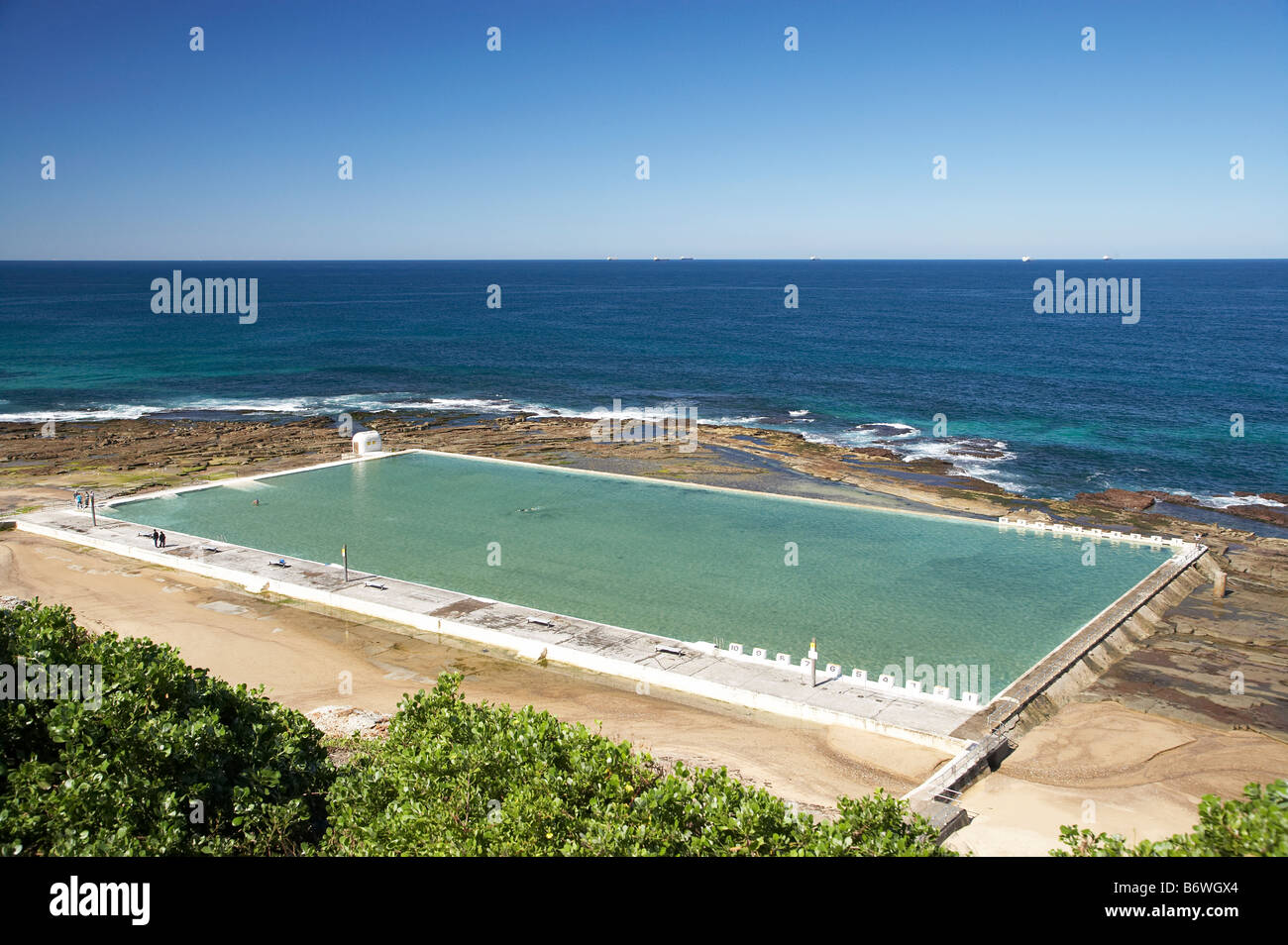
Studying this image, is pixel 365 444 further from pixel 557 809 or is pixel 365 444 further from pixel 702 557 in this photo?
pixel 557 809

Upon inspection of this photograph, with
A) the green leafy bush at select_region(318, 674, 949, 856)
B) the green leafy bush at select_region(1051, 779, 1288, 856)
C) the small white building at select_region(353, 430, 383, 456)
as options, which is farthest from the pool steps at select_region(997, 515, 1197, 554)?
the small white building at select_region(353, 430, 383, 456)

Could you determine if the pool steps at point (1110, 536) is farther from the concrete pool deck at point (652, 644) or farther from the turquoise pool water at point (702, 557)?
the turquoise pool water at point (702, 557)

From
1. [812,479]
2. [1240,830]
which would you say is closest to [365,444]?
[812,479]

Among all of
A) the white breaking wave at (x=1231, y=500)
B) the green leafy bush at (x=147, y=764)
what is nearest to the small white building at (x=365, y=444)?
the green leafy bush at (x=147, y=764)

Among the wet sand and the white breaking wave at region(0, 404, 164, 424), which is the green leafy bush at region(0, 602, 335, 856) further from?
the white breaking wave at region(0, 404, 164, 424)
